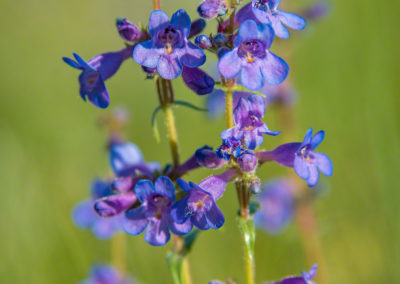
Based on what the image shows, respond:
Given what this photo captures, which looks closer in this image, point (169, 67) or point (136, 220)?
point (169, 67)

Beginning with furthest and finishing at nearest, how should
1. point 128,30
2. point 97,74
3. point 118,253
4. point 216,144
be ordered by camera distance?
point 216,144 < point 118,253 < point 97,74 < point 128,30

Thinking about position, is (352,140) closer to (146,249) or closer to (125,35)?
(146,249)

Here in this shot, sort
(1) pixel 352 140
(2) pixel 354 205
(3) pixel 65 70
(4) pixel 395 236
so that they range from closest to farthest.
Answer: (4) pixel 395 236 < (2) pixel 354 205 < (1) pixel 352 140 < (3) pixel 65 70

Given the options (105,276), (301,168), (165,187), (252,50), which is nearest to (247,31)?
(252,50)

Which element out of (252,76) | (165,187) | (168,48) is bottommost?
(165,187)

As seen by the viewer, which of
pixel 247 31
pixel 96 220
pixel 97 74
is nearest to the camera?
pixel 247 31

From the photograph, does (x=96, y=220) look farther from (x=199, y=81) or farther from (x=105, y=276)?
(x=199, y=81)

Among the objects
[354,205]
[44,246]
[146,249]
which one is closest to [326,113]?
[354,205]
